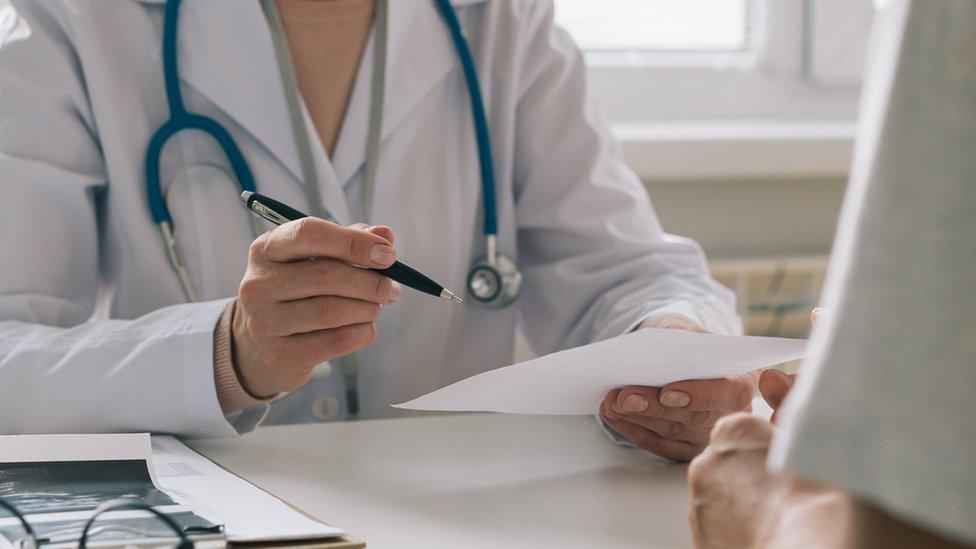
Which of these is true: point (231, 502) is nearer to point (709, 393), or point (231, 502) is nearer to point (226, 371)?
point (226, 371)

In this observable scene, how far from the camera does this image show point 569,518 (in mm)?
681

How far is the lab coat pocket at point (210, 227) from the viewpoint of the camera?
1.09 meters

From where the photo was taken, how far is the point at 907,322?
0.32 meters

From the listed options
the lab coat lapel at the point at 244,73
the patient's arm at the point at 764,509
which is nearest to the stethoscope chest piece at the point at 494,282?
the lab coat lapel at the point at 244,73

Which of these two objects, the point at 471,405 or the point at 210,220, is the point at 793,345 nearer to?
the point at 471,405

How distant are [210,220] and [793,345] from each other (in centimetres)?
60

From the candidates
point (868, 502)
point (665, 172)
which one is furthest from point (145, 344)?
point (665, 172)

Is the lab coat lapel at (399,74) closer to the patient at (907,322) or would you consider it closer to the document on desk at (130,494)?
the document on desk at (130,494)

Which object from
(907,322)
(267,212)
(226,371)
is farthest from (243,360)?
(907,322)

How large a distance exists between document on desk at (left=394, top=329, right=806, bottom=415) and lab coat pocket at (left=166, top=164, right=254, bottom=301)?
0.41 metres

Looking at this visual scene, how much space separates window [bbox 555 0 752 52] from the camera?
1.88m

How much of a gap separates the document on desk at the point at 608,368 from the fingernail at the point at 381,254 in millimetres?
103

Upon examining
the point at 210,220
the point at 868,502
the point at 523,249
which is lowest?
the point at 523,249

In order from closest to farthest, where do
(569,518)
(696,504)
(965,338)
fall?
(965,338) → (696,504) → (569,518)
